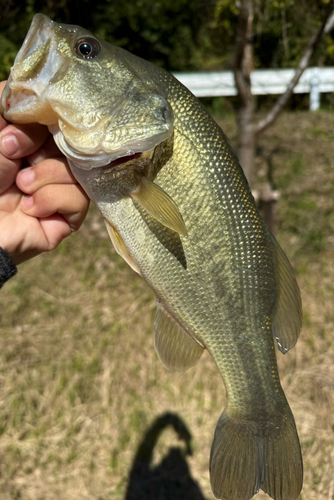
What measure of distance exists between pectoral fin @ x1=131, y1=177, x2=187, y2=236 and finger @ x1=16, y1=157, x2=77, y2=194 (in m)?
0.42

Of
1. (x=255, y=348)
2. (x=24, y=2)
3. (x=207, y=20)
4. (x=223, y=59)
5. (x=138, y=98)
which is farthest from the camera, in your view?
(x=223, y=59)

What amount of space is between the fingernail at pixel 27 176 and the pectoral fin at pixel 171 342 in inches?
28.9

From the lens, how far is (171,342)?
62.9 inches

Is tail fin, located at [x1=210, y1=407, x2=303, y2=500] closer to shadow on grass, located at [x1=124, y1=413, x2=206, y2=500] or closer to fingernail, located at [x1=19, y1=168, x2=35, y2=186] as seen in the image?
fingernail, located at [x1=19, y1=168, x2=35, y2=186]

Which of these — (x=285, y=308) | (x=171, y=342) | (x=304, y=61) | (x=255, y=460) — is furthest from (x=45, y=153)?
(x=304, y=61)

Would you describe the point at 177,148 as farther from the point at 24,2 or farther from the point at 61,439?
the point at 24,2

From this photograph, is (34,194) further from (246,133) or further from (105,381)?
(246,133)

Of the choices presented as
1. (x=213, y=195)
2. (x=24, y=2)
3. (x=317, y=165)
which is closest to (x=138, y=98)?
(x=213, y=195)

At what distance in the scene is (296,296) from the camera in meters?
1.62

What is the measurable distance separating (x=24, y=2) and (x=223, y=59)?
4099 mm

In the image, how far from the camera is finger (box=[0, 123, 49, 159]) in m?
1.53

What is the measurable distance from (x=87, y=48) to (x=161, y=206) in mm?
619

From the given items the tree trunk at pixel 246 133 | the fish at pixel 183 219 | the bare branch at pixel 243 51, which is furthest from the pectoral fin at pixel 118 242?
the tree trunk at pixel 246 133

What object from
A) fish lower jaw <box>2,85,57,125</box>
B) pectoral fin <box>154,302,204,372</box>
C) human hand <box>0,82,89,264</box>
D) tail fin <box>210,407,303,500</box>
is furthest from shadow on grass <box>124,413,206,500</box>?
fish lower jaw <box>2,85,57,125</box>
